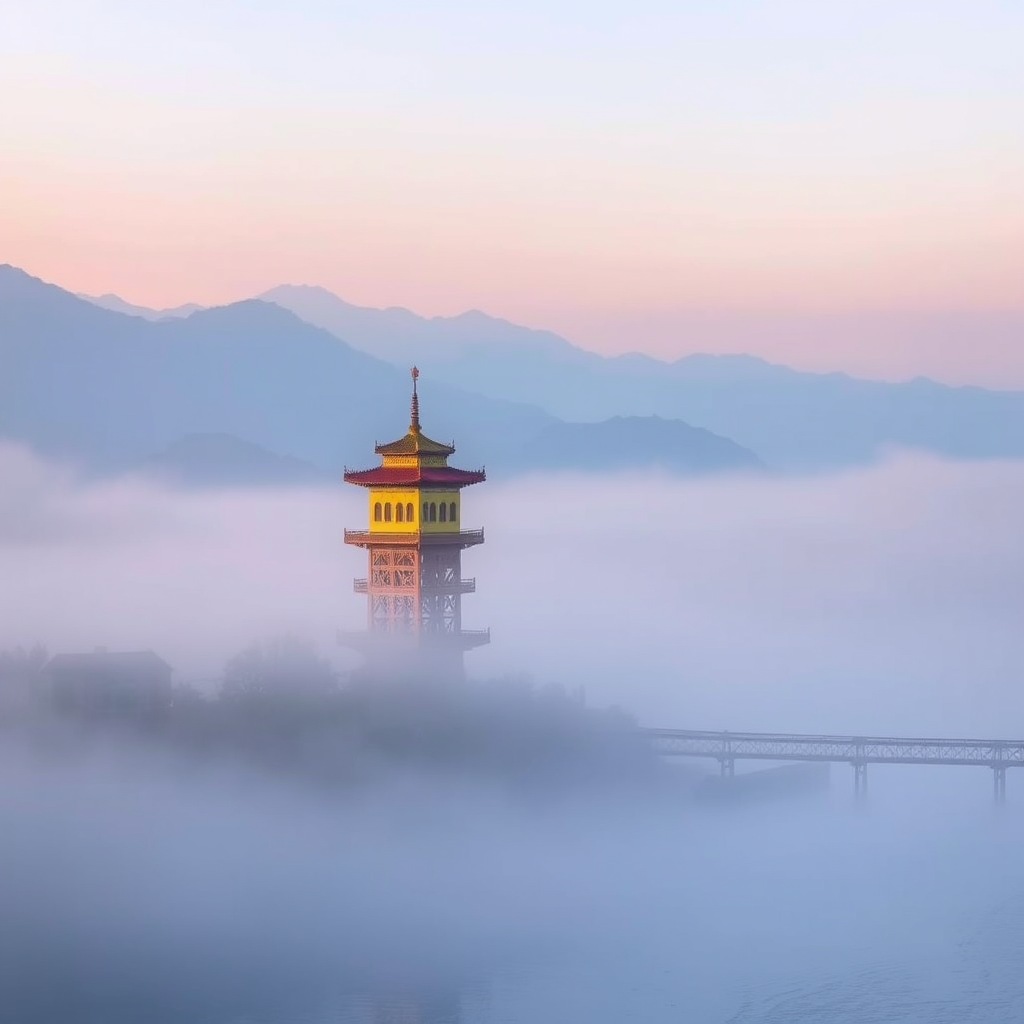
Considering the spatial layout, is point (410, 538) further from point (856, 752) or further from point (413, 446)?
point (856, 752)

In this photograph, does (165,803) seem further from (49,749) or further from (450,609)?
(450,609)

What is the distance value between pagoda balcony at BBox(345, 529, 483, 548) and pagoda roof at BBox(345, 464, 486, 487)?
1.87 m

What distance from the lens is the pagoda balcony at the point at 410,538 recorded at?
92.6 m

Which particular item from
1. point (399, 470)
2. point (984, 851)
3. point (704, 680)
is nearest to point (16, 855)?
point (399, 470)


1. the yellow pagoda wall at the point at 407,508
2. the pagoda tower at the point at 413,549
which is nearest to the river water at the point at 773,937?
the pagoda tower at the point at 413,549

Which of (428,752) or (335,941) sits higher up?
(428,752)

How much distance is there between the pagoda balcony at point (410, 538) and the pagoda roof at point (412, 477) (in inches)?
73.7

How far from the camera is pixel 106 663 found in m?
97.1

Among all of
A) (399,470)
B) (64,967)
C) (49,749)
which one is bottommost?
(64,967)

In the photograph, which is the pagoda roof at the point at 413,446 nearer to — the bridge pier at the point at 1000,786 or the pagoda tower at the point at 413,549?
the pagoda tower at the point at 413,549

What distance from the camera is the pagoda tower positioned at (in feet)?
305

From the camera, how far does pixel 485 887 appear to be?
3332 inches

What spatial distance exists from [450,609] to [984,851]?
23.2m

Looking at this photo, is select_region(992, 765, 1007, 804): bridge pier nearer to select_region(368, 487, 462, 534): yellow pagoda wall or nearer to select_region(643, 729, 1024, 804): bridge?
select_region(643, 729, 1024, 804): bridge
